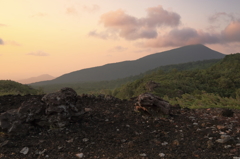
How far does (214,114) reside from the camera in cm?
938

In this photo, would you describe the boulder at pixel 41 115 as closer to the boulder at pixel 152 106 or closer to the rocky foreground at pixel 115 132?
the rocky foreground at pixel 115 132

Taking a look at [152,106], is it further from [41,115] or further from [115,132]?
[41,115]

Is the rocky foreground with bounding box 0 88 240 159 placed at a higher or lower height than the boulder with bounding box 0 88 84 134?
lower

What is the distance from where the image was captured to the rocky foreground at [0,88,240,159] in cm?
562

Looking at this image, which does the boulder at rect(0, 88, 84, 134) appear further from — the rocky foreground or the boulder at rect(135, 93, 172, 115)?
the boulder at rect(135, 93, 172, 115)

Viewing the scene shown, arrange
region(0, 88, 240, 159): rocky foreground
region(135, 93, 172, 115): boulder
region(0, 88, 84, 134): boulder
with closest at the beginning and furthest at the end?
region(0, 88, 240, 159): rocky foreground → region(0, 88, 84, 134): boulder → region(135, 93, 172, 115): boulder

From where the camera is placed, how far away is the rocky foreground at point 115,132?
562cm

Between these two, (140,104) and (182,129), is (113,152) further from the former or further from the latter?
(140,104)

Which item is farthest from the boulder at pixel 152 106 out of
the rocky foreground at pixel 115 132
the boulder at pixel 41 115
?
the boulder at pixel 41 115

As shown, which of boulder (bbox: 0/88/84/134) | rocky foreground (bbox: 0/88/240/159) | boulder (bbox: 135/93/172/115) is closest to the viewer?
rocky foreground (bbox: 0/88/240/159)

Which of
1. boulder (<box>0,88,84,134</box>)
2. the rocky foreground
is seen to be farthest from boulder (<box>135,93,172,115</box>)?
boulder (<box>0,88,84,134</box>)

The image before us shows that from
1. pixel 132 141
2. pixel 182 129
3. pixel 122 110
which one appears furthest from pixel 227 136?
pixel 122 110

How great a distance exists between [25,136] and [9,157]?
1.51 metres

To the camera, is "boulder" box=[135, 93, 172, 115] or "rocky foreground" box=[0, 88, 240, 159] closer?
"rocky foreground" box=[0, 88, 240, 159]
